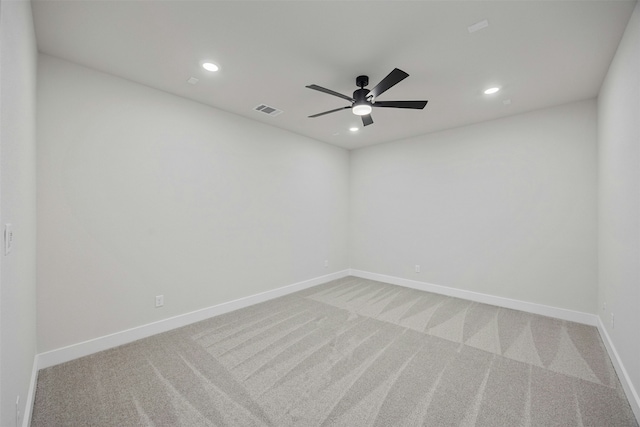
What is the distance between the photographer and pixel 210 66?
2533 millimetres

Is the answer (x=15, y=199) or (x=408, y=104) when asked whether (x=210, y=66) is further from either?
(x=408, y=104)

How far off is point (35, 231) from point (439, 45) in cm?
370

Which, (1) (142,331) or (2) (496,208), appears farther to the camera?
(2) (496,208)

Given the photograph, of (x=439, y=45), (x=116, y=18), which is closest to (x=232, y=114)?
(x=116, y=18)

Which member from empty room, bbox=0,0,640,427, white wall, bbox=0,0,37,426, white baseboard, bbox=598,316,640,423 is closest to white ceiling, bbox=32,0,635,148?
empty room, bbox=0,0,640,427

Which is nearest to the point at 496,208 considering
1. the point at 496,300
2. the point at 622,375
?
the point at 496,300

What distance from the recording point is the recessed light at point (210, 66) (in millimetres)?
2500

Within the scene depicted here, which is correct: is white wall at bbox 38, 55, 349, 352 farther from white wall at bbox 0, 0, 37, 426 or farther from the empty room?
white wall at bbox 0, 0, 37, 426

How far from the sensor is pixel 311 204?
16.0ft

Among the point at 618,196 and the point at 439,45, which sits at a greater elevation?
the point at 439,45

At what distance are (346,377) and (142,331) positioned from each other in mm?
2219

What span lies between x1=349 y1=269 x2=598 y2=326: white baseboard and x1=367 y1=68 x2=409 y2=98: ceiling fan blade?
3.42 metres

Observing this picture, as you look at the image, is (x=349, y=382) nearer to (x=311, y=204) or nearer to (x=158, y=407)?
(x=158, y=407)

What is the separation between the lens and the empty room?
1.82m
